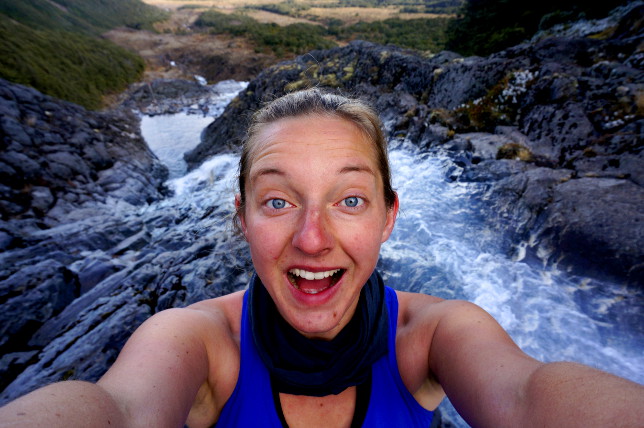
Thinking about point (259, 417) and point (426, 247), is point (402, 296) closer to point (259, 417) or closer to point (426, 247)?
point (259, 417)

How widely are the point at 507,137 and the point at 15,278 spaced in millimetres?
9684

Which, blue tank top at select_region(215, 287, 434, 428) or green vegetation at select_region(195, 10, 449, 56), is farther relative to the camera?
green vegetation at select_region(195, 10, 449, 56)

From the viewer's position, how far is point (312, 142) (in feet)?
4.86

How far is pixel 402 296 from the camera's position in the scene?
6.97 ft

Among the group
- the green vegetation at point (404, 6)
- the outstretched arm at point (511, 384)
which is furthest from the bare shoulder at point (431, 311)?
the green vegetation at point (404, 6)

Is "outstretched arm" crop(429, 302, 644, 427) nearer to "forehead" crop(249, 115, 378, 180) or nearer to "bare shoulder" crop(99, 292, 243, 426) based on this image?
"forehead" crop(249, 115, 378, 180)

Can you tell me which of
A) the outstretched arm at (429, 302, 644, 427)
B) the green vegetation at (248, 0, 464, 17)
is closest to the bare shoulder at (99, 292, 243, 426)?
the outstretched arm at (429, 302, 644, 427)

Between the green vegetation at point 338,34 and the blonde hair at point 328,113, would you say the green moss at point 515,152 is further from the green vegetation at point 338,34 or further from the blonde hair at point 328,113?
the green vegetation at point 338,34

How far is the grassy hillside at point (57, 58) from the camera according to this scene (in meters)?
12.7

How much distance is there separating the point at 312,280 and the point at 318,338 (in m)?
0.49

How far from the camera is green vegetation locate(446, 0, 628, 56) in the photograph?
9.41 metres

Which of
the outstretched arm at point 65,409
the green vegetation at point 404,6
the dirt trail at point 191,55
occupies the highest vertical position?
the green vegetation at point 404,6

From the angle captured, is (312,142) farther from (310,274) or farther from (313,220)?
(310,274)

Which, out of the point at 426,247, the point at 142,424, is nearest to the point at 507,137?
the point at 426,247
